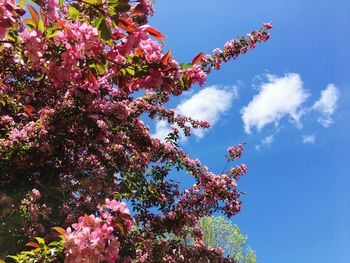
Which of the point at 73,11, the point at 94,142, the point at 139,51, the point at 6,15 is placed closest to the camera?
the point at 6,15

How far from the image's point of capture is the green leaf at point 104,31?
93.4 inches

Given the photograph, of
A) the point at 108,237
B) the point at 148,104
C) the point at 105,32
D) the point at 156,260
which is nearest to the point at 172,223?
the point at 156,260

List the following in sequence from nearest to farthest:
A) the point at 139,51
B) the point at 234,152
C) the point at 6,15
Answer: the point at 6,15 < the point at 139,51 < the point at 234,152

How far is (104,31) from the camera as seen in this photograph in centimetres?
238

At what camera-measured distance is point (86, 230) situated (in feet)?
8.03

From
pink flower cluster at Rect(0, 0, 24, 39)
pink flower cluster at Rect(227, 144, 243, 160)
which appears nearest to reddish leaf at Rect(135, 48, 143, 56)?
pink flower cluster at Rect(0, 0, 24, 39)

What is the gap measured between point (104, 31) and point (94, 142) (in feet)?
14.2

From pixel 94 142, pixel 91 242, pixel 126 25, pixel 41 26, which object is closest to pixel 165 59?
pixel 126 25

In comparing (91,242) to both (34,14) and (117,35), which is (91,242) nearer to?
(117,35)

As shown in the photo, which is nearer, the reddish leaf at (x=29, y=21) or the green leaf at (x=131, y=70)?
the reddish leaf at (x=29, y=21)

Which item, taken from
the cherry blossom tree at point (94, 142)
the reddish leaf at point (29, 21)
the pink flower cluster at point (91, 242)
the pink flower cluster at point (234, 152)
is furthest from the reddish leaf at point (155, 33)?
the pink flower cluster at point (234, 152)

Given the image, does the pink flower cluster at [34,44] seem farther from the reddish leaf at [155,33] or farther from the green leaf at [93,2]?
the reddish leaf at [155,33]

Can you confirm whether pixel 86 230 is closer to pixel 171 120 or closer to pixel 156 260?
pixel 156 260

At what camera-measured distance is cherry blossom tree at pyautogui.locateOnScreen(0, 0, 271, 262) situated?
2.49 meters
